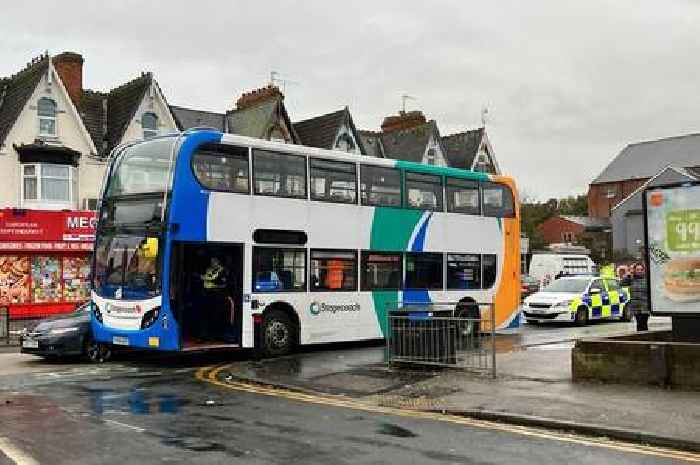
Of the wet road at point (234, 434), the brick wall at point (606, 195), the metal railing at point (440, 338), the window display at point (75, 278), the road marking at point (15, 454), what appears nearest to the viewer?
the road marking at point (15, 454)

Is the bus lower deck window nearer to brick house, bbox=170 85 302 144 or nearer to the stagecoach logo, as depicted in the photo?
the stagecoach logo

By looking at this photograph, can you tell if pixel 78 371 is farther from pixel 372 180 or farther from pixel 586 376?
pixel 586 376

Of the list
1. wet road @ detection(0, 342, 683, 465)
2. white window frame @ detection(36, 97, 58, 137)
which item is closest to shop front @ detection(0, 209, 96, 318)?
white window frame @ detection(36, 97, 58, 137)

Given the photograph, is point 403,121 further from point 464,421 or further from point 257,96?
point 464,421

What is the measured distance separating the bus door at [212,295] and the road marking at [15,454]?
285 inches

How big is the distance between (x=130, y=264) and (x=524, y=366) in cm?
732

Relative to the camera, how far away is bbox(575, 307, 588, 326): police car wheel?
23531mm

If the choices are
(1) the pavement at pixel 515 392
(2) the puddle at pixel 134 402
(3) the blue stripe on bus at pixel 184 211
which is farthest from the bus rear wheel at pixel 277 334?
(2) the puddle at pixel 134 402

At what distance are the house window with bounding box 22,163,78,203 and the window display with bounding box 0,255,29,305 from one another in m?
2.45

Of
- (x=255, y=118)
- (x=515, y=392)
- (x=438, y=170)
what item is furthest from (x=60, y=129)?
(x=515, y=392)

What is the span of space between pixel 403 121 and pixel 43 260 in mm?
22891

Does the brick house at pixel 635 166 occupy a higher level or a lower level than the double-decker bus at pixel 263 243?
higher

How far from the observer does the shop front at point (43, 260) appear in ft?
96.1

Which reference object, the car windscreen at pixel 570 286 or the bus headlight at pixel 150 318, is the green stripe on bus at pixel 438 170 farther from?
the bus headlight at pixel 150 318
